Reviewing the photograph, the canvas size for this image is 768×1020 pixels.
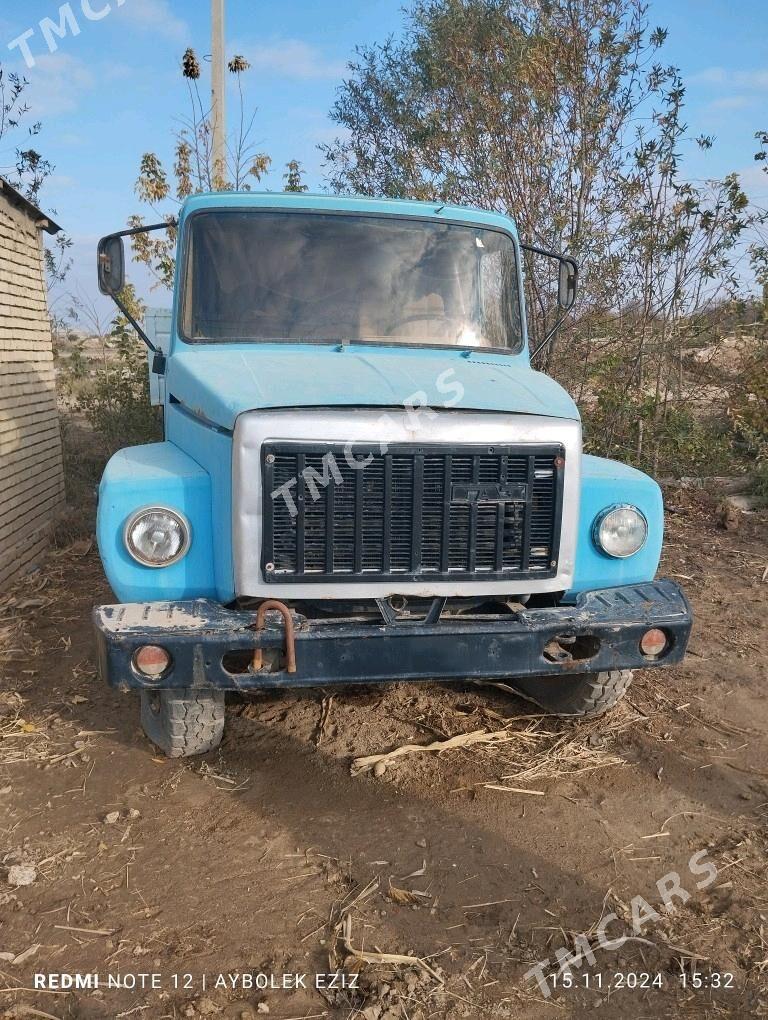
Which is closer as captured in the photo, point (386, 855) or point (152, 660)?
point (152, 660)

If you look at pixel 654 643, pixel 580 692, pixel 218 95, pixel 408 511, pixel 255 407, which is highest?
pixel 218 95

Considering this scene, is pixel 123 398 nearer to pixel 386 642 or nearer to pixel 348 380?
pixel 348 380

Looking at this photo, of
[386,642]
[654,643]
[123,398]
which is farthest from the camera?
[123,398]

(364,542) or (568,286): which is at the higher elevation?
(568,286)

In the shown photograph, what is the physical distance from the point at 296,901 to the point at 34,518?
5556 mm

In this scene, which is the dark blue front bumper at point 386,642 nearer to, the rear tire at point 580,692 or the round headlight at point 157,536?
the round headlight at point 157,536

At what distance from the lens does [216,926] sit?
106 inches

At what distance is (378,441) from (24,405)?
543 centimetres

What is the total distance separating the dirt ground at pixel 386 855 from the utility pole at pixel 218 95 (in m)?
7.95

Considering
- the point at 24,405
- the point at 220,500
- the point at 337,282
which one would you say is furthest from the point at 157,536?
the point at 24,405

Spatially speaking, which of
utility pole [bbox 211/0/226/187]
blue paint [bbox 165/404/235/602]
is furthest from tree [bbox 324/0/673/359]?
blue paint [bbox 165/404/235/602]

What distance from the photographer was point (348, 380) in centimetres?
340

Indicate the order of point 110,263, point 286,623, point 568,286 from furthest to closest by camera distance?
point 568,286 < point 110,263 < point 286,623

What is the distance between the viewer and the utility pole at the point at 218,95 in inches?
420
